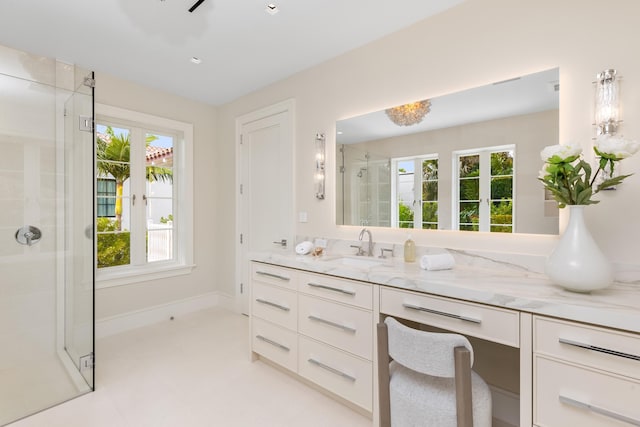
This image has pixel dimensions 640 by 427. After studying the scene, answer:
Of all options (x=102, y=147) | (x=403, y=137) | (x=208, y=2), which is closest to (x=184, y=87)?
(x=102, y=147)

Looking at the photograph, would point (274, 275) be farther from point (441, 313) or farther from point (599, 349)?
point (599, 349)

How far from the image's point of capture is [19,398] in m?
1.96

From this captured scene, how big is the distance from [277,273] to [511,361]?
1.58 m

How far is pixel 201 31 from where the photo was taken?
2.28 m

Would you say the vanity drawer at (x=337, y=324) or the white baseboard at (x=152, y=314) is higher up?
the vanity drawer at (x=337, y=324)

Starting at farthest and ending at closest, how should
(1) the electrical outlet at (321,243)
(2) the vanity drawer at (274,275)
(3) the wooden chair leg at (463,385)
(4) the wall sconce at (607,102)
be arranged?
(1) the electrical outlet at (321,243) → (2) the vanity drawer at (274,275) → (4) the wall sconce at (607,102) → (3) the wooden chair leg at (463,385)

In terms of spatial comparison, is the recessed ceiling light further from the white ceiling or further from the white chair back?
the white chair back

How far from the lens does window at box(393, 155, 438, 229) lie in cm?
213

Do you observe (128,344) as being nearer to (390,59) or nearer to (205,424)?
(205,424)

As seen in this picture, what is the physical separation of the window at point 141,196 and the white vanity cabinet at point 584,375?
3.52m

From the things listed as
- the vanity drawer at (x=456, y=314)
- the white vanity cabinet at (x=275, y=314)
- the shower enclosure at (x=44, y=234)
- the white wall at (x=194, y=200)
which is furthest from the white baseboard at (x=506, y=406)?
the white wall at (x=194, y=200)

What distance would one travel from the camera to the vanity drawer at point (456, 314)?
4.24 ft

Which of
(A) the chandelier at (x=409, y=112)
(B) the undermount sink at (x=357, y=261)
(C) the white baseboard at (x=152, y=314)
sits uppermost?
(A) the chandelier at (x=409, y=112)

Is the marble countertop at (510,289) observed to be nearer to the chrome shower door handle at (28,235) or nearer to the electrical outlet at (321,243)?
the electrical outlet at (321,243)
